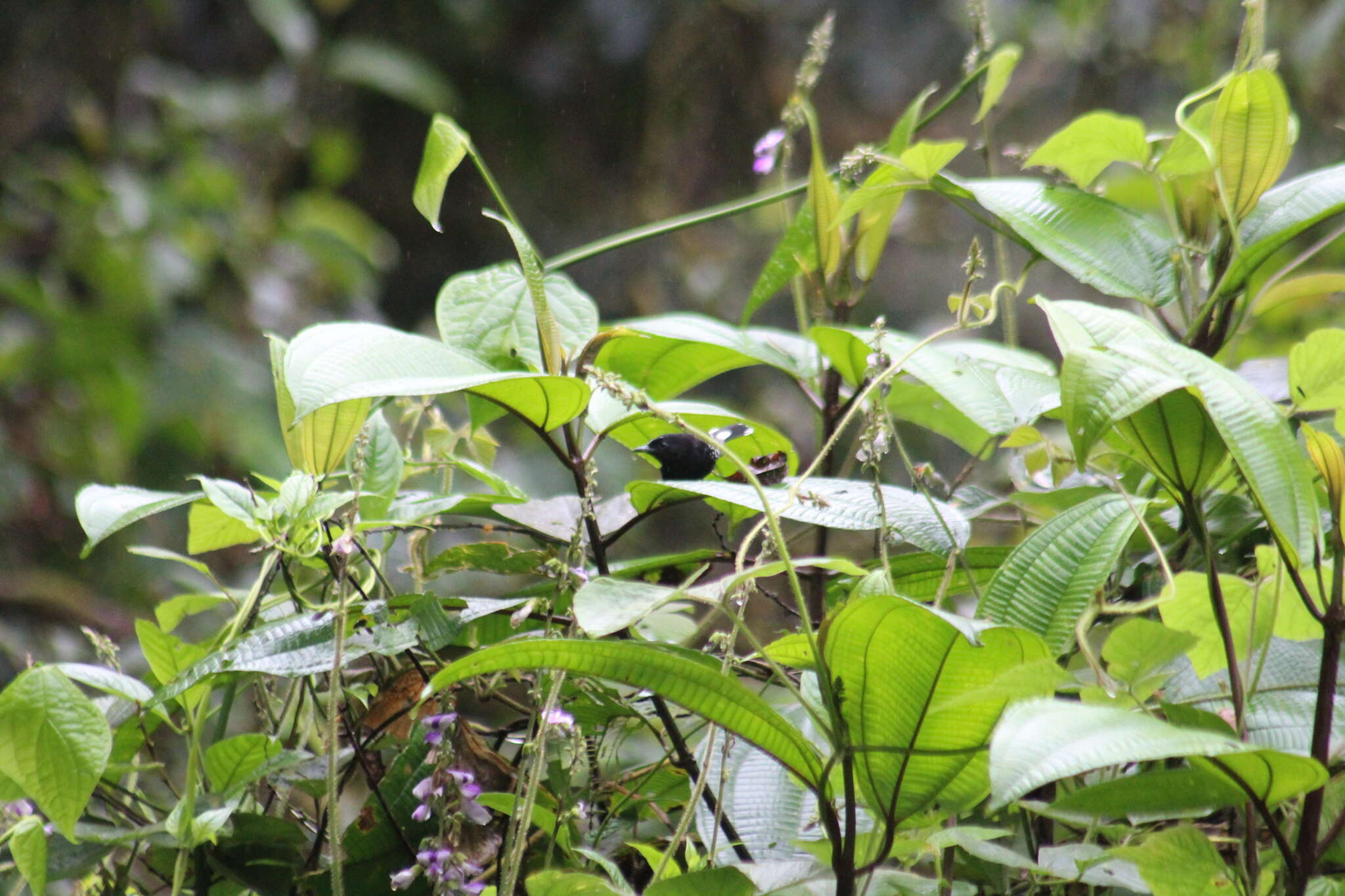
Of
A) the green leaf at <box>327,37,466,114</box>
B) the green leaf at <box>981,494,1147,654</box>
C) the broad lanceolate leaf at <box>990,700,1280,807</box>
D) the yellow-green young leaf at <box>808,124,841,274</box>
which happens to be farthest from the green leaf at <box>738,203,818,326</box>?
the green leaf at <box>327,37,466,114</box>

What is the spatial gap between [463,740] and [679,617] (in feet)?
0.43

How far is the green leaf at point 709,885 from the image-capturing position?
0.31m

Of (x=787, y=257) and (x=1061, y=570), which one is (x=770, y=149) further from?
(x=1061, y=570)

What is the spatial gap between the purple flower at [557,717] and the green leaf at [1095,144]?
0.97 feet

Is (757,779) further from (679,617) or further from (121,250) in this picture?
(121,250)

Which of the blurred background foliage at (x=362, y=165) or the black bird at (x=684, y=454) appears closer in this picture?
the black bird at (x=684, y=454)

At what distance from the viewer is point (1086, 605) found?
34 centimetres

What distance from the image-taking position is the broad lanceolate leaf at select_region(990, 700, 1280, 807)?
21 centimetres

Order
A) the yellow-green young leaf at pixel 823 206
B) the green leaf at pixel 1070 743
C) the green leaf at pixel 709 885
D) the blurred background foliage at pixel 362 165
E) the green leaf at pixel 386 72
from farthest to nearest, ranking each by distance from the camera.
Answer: the green leaf at pixel 386 72 < the blurred background foliage at pixel 362 165 < the yellow-green young leaf at pixel 823 206 < the green leaf at pixel 709 885 < the green leaf at pixel 1070 743

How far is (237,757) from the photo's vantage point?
42cm

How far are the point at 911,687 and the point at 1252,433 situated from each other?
4.2 inches

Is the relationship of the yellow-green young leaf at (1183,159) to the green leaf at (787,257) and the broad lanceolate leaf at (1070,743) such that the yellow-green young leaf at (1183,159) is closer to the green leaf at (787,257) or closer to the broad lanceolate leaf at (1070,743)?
the green leaf at (787,257)

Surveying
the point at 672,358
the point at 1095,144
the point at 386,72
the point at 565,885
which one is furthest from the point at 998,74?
the point at 386,72

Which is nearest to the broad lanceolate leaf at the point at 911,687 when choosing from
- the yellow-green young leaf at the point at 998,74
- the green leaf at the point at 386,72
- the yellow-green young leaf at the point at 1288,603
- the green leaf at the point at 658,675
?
the green leaf at the point at 658,675
